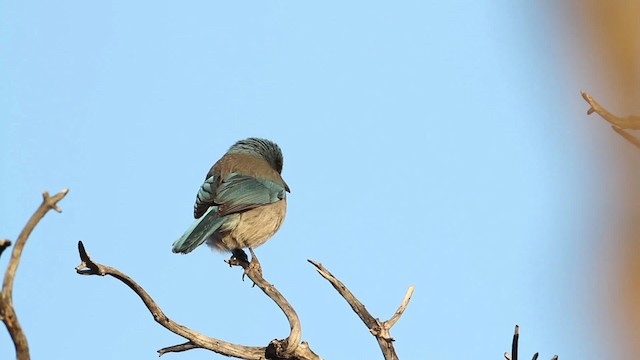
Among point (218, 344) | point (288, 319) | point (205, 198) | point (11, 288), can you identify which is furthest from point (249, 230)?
A: point (11, 288)

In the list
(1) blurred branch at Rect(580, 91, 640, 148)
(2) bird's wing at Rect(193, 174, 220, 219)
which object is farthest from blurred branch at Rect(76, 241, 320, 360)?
(2) bird's wing at Rect(193, 174, 220, 219)

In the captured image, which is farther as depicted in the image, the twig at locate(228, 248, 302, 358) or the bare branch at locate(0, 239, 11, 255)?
the twig at locate(228, 248, 302, 358)

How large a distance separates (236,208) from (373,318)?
10.7ft

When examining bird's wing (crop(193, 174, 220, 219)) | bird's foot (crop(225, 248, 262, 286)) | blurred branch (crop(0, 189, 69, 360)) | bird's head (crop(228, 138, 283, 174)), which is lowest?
blurred branch (crop(0, 189, 69, 360))

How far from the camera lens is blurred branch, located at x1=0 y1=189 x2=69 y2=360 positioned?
226 centimetres

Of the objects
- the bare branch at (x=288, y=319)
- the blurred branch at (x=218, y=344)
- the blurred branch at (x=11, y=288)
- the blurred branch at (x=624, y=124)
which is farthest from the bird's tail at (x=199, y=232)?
the blurred branch at (x=624, y=124)

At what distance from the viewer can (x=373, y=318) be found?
420 centimetres

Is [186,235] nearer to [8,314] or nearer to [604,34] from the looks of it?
[8,314]

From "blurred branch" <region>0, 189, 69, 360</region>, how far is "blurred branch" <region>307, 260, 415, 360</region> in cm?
222

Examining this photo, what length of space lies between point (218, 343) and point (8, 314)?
2008mm

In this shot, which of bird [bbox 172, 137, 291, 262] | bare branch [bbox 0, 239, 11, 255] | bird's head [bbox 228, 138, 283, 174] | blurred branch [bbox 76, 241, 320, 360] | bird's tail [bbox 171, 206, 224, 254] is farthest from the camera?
bird's head [bbox 228, 138, 283, 174]

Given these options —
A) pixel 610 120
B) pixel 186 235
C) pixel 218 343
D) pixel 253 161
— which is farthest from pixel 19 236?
pixel 253 161

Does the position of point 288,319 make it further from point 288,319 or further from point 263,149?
point 263,149

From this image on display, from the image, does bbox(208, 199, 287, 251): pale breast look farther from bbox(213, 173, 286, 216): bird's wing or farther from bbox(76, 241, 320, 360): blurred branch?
bbox(76, 241, 320, 360): blurred branch
